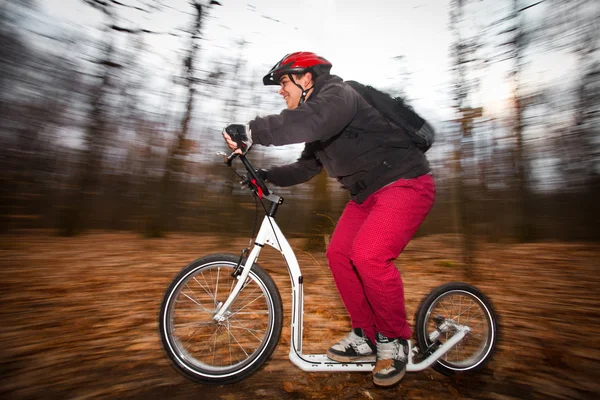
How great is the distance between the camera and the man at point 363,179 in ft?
7.39

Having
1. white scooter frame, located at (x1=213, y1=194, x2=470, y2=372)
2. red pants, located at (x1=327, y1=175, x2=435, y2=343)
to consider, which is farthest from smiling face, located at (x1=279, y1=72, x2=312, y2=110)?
red pants, located at (x1=327, y1=175, x2=435, y2=343)

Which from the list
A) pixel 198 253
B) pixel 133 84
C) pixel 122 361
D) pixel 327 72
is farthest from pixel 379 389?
pixel 133 84

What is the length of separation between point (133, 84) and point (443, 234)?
12681 millimetres

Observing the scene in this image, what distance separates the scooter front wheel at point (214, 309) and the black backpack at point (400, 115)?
56.3 inches

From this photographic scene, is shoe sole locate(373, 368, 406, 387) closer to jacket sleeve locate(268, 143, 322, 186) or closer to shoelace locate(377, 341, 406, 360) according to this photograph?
shoelace locate(377, 341, 406, 360)

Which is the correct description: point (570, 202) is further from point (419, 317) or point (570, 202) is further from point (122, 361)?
point (122, 361)

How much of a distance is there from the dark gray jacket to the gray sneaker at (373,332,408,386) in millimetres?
1059

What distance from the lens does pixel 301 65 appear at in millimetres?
2625

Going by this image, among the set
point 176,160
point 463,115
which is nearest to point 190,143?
point 176,160

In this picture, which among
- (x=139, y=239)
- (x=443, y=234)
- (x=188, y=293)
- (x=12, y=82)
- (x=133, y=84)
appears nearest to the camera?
(x=188, y=293)

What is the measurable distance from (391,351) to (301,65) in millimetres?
2189

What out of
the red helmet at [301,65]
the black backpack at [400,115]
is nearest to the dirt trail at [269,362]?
the black backpack at [400,115]

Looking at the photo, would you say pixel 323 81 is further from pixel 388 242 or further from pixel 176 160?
pixel 176 160

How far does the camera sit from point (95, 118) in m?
8.89
